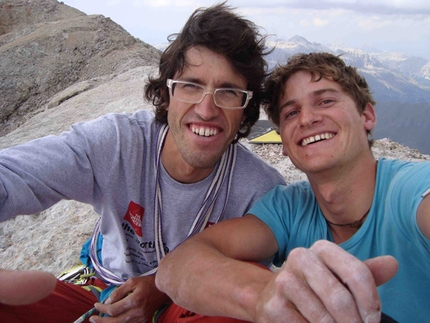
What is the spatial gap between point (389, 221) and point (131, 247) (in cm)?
177

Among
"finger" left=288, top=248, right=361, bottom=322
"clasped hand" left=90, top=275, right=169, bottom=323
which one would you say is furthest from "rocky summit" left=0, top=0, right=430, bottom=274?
"finger" left=288, top=248, right=361, bottom=322

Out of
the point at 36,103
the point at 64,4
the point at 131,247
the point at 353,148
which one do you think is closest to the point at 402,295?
the point at 353,148

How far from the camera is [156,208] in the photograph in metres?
2.59

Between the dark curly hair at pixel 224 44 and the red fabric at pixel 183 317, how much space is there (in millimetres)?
1302

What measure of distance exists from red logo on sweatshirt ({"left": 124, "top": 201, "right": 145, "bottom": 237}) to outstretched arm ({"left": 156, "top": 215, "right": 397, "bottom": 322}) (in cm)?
43

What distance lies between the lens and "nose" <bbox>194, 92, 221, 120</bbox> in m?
2.52

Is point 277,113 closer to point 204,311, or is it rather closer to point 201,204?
point 201,204

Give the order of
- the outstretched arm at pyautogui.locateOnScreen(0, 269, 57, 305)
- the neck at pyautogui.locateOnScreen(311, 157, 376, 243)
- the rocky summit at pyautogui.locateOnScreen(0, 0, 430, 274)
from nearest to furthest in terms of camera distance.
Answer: the outstretched arm at pyautogui.locateOnScreen(0, 269, 57, 305) < the neck at pyautogui.locateOnScreen(311, 157, 376, 243) < the rocky summit at pyautogui.locateOnScreen(0, 0, 430, 274)

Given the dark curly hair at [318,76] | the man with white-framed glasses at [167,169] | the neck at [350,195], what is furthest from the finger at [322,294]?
the dark curly hair at [318,76]

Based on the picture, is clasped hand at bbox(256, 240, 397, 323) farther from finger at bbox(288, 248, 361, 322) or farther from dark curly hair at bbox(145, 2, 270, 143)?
dark curly hair at bbox(145, 2, 270, 143)

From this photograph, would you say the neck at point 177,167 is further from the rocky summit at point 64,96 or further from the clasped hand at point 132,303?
the rocky summit at point 64,96

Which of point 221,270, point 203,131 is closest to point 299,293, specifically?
point 221,270

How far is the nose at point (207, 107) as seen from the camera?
252 centimetres

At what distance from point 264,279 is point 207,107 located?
1.23 metres
